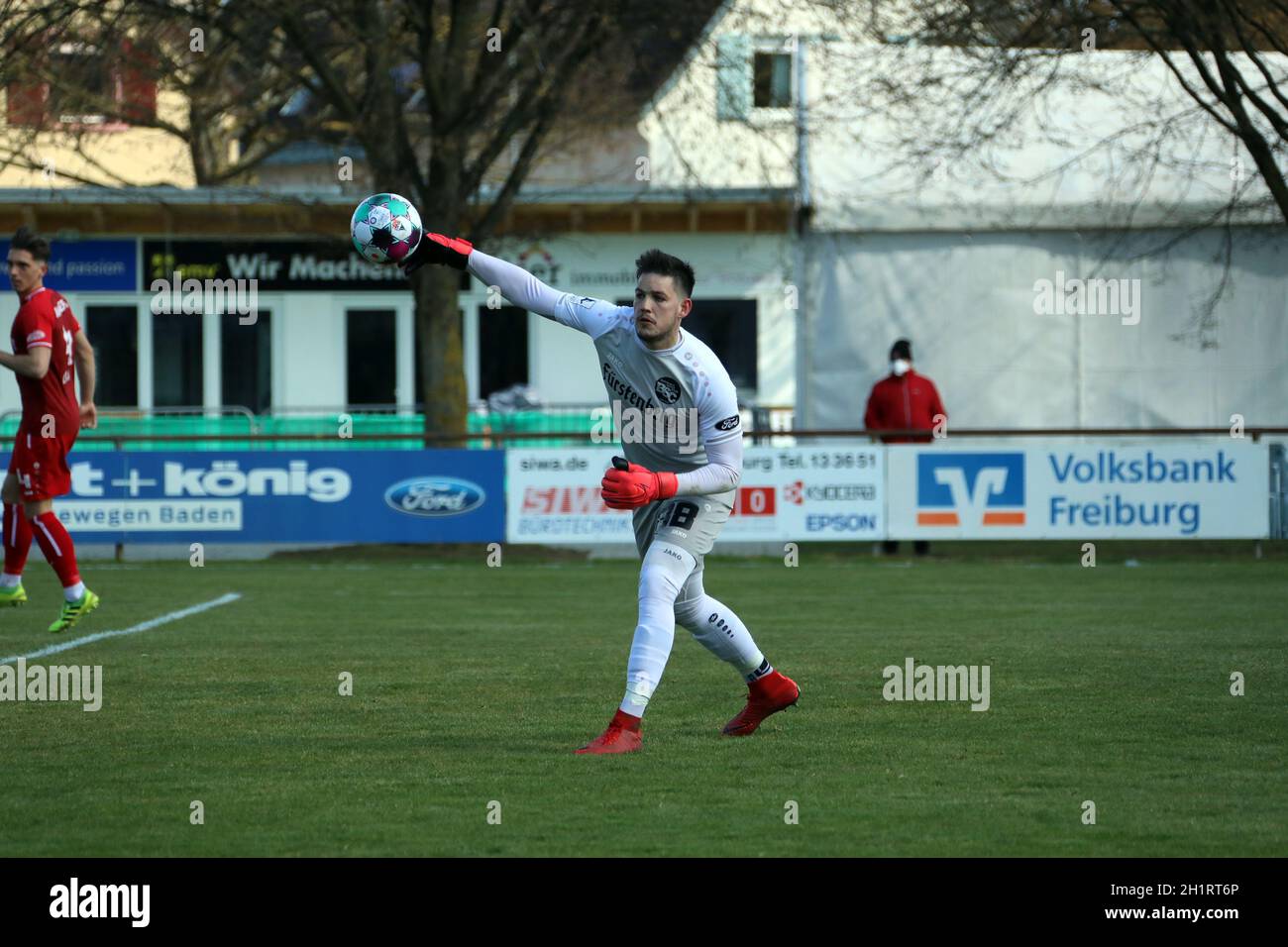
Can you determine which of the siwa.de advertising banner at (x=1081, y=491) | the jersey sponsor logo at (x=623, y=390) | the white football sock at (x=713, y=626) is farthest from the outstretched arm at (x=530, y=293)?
the siwa.de advertising banner at (x=1081, y=491)

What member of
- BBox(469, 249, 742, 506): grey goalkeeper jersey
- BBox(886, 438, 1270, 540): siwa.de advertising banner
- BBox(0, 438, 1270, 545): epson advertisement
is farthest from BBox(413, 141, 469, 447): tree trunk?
BBox(469, 249, 742, 506): grey goalkeeper jersey

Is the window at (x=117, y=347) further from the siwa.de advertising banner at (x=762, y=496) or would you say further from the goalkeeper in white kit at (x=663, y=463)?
the goalkeeper in white kit at (x=663, y=463)

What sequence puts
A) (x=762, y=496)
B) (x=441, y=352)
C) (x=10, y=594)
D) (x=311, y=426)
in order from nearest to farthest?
1. (x=10, y=594)
2. (x=762, y=496)
3. (x=441, y=352)
4. (x=311, y=426)

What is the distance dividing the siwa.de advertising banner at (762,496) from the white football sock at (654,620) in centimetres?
1235

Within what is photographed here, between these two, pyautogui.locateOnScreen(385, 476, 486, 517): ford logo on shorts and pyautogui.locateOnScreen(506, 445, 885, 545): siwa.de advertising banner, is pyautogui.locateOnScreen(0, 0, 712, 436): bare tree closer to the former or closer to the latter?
pyautogui.locateOnScreen(385, 476, 486, 517): ford logo on shorts

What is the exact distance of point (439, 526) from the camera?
20.5m

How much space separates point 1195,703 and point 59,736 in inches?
205

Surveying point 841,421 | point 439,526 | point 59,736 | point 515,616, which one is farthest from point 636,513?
point 841,421

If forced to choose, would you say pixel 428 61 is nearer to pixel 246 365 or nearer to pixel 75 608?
pixel 246 365

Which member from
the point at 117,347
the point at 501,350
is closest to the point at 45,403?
the point at 501,350

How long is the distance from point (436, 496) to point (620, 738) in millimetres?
13281

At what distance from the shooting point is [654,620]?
761 centimetres

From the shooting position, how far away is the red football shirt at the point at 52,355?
38.3 ft
